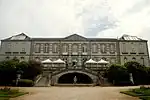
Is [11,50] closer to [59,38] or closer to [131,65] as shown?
[59,38]

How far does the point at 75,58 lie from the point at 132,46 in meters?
16.8

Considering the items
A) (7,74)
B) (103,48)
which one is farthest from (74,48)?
(7,74)

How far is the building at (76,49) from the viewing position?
179 ft

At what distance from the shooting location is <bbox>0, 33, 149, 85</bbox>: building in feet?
179

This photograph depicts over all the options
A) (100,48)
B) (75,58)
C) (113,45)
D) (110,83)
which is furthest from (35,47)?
(110,83)

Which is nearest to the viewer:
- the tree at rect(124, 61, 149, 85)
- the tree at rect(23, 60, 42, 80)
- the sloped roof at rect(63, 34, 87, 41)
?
the tree at rect(23, 60, 42, 80)

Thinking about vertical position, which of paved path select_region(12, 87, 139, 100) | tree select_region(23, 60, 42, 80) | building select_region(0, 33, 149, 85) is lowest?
paved path select_region(12, 87, 139, 100)

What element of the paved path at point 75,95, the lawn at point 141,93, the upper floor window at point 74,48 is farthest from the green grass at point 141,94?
the upper floor window at point 74,48

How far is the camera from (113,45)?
2218 inches

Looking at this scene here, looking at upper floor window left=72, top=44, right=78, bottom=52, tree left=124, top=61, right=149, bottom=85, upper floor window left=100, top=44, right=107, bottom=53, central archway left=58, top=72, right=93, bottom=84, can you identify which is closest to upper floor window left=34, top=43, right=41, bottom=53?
upper floor window left=72, top=44, right=78, bottom=52

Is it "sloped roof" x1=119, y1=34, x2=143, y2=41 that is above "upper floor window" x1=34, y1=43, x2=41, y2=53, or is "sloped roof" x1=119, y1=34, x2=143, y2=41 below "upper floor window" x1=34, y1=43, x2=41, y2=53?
above

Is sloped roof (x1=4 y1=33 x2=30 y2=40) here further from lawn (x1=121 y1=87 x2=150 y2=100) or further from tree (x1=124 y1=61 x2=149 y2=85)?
lawn (x1=121 y1=87 x2=150 y2=100)

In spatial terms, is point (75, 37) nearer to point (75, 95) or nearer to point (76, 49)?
point (76, 49)

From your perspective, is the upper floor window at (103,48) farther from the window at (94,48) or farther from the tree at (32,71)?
the tree at (32,71)
